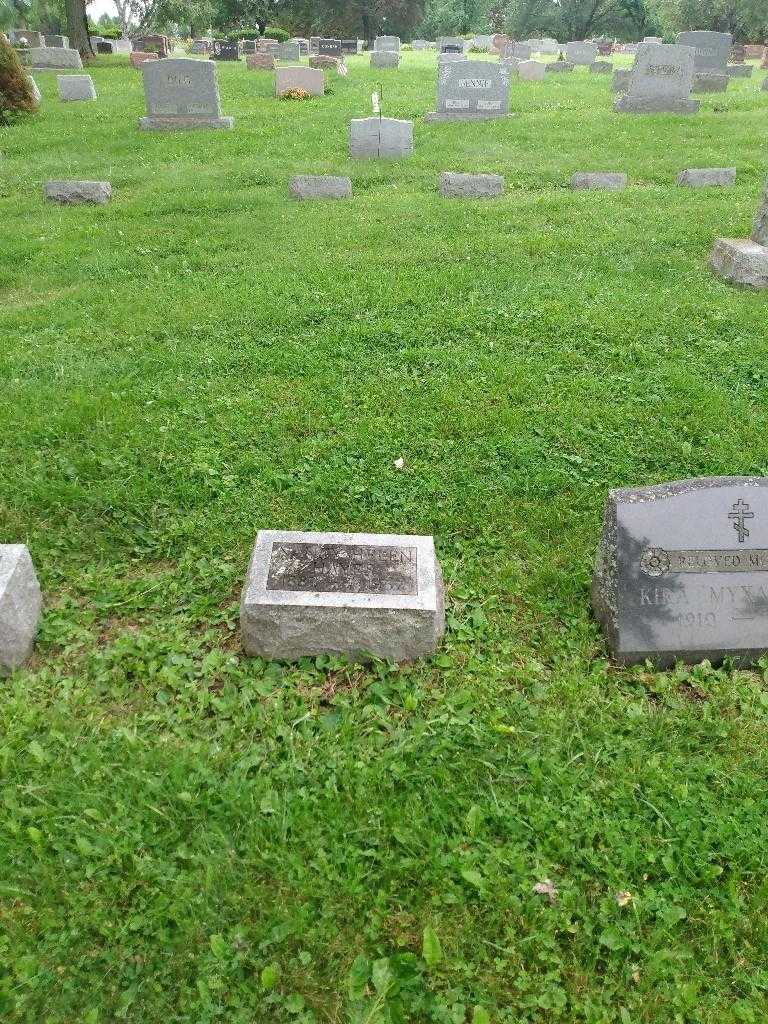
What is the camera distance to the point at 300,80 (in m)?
18.6

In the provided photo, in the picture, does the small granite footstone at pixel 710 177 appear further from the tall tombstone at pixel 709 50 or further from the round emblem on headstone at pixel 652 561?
the tall tombstone at pixel 709 50

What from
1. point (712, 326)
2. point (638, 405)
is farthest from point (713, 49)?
point (638, 405)

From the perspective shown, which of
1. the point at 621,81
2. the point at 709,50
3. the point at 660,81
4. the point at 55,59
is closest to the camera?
the point at 660,81

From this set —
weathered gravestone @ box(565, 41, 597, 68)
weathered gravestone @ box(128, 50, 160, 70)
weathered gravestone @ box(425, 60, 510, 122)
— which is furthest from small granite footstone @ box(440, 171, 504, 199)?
weathered gravestone @ box(565, 41, 597, 68)

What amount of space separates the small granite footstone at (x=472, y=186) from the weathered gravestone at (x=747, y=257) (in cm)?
387

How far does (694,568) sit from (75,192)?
10.8m

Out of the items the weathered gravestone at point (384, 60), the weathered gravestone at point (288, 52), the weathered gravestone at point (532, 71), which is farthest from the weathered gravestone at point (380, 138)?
the weathered gravestone at point (288, 52)

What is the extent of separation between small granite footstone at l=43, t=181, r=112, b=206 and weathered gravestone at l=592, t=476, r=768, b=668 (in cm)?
1025

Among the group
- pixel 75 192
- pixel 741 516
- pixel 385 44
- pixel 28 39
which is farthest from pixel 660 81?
pixel 28 39

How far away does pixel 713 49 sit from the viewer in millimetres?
21688

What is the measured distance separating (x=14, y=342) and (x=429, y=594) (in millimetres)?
5202

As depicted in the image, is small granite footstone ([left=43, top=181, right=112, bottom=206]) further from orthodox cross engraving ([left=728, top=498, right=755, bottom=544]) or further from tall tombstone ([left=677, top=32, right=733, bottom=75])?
tall tombstone ([left=677, top=32, right=733, bottom=75])

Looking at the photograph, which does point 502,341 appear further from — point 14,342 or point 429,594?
point 14,342

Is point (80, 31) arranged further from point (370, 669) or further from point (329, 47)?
point (370, 669)
